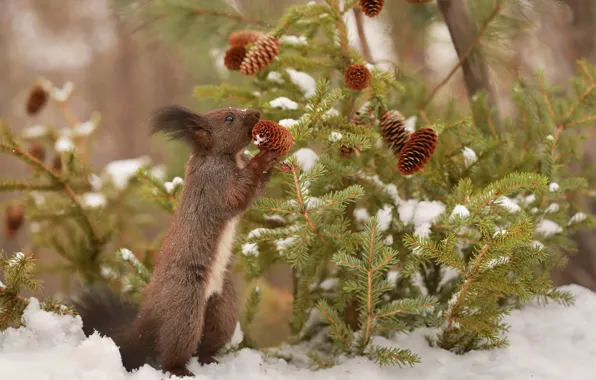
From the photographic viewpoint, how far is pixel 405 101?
272cm

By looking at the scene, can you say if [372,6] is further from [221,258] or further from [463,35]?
[221,258]

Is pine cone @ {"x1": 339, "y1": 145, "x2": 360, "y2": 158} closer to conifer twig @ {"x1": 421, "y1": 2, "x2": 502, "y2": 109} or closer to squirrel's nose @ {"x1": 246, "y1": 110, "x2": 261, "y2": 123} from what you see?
squirrel's nose @ {"x1": 246, "y1": 110, "x2": 261, "y2": 123}

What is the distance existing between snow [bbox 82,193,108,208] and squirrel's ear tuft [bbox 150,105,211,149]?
1.01 meters

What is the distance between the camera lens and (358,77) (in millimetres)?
1927

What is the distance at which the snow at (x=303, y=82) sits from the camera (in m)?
2.32

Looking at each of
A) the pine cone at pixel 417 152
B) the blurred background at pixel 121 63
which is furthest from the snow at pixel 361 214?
the blurred background at pixel 121 63

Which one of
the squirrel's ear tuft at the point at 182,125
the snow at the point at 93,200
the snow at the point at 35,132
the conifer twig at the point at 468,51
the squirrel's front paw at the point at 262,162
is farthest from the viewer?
the snow at the point at 35,132

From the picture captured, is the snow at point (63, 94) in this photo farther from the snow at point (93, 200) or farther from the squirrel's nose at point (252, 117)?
the squirrel's nose at point (252, 117)

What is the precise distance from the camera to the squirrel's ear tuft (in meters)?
2.01

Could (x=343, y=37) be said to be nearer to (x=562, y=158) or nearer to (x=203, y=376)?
(x=562, y=158)

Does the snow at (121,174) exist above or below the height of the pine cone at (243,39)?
A: below

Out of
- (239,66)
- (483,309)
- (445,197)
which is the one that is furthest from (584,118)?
(239,66)

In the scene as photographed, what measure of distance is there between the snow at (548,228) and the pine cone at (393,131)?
78 cm

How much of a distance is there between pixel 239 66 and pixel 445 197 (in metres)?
1.08
